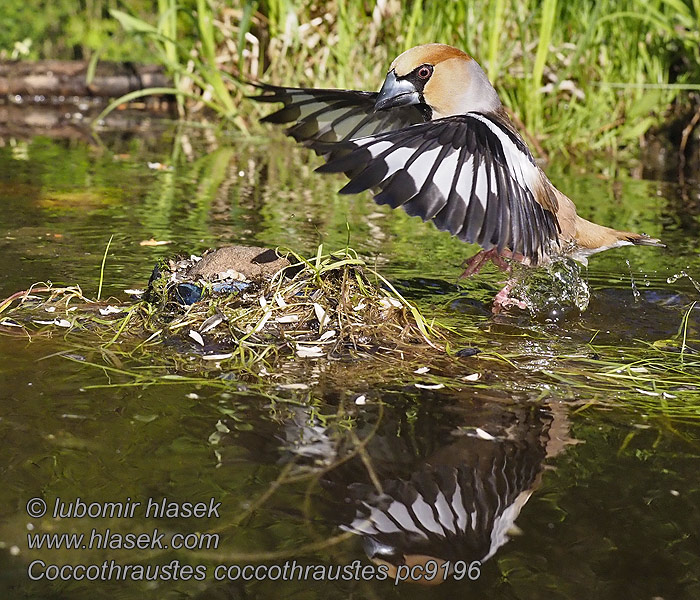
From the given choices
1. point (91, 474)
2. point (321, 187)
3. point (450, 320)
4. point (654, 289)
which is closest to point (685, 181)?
point (321, 187)

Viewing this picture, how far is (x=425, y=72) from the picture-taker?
439cm

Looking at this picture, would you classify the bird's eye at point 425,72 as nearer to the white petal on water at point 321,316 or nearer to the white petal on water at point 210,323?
the white petal on water at point 321,316

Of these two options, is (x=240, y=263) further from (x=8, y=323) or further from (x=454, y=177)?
(x=454, y=177)

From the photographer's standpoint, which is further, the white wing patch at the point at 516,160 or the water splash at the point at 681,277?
the water splash at the point at 681,277

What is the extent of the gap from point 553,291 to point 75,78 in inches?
320

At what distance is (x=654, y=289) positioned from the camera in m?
4.73

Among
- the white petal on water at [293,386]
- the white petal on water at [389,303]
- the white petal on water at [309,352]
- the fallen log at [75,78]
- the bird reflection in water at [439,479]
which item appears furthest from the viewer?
the fallen log at [75,78]

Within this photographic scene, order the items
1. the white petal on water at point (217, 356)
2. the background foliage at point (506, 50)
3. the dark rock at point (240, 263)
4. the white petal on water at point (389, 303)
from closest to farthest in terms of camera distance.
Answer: the white petal on water at point (217, 356) → the white petal on water at point (389, 303) → the dark rock at point (240, 263) → the background foliage at point (506, 50)

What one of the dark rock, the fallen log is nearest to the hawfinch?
the dark rock

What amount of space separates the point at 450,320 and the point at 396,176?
1.00 meters

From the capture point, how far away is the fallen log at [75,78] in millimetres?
11078

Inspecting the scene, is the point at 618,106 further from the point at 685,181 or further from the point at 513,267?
the point at 513,267

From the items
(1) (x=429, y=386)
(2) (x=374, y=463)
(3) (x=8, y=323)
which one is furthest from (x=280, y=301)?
(2) (x=374, y=463)

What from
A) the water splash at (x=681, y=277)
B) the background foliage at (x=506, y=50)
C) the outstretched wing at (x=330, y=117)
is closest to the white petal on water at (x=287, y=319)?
the outstretched wing at (x=330, y=117)
